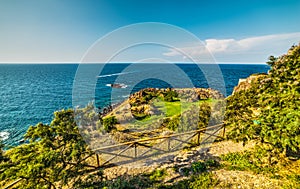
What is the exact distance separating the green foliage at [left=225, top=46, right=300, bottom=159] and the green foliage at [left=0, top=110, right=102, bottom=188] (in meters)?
4.79

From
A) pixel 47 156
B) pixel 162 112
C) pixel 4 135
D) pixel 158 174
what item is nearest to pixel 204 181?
pixel 158 174

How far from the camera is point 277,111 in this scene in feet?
14.2

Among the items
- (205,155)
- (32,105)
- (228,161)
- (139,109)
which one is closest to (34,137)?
(205,155)

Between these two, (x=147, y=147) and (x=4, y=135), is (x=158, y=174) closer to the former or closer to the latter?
(x=147, y=147)

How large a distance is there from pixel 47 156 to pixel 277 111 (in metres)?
6.06

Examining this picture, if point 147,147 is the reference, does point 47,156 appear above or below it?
above

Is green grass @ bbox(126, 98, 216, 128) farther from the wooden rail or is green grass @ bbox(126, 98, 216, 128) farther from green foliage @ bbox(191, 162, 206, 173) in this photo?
green foliage @ bbox(191, 162, 206, 173)

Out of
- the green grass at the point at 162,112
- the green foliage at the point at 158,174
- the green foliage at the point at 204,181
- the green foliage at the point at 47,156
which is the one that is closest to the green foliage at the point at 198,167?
the green foliage at the point at 204,181

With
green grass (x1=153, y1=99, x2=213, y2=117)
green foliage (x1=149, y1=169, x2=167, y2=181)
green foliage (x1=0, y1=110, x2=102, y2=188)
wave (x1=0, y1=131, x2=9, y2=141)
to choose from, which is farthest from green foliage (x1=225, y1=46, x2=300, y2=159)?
wave (x1=0, y1=131, x2=9, y2=141)

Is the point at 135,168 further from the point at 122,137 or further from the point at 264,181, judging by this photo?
the point at 264,181

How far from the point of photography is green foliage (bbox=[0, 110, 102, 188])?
357 centimetres

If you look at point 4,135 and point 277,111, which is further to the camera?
point 4,135

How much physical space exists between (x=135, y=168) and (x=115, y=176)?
76cm

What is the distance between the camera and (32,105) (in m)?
26.8
